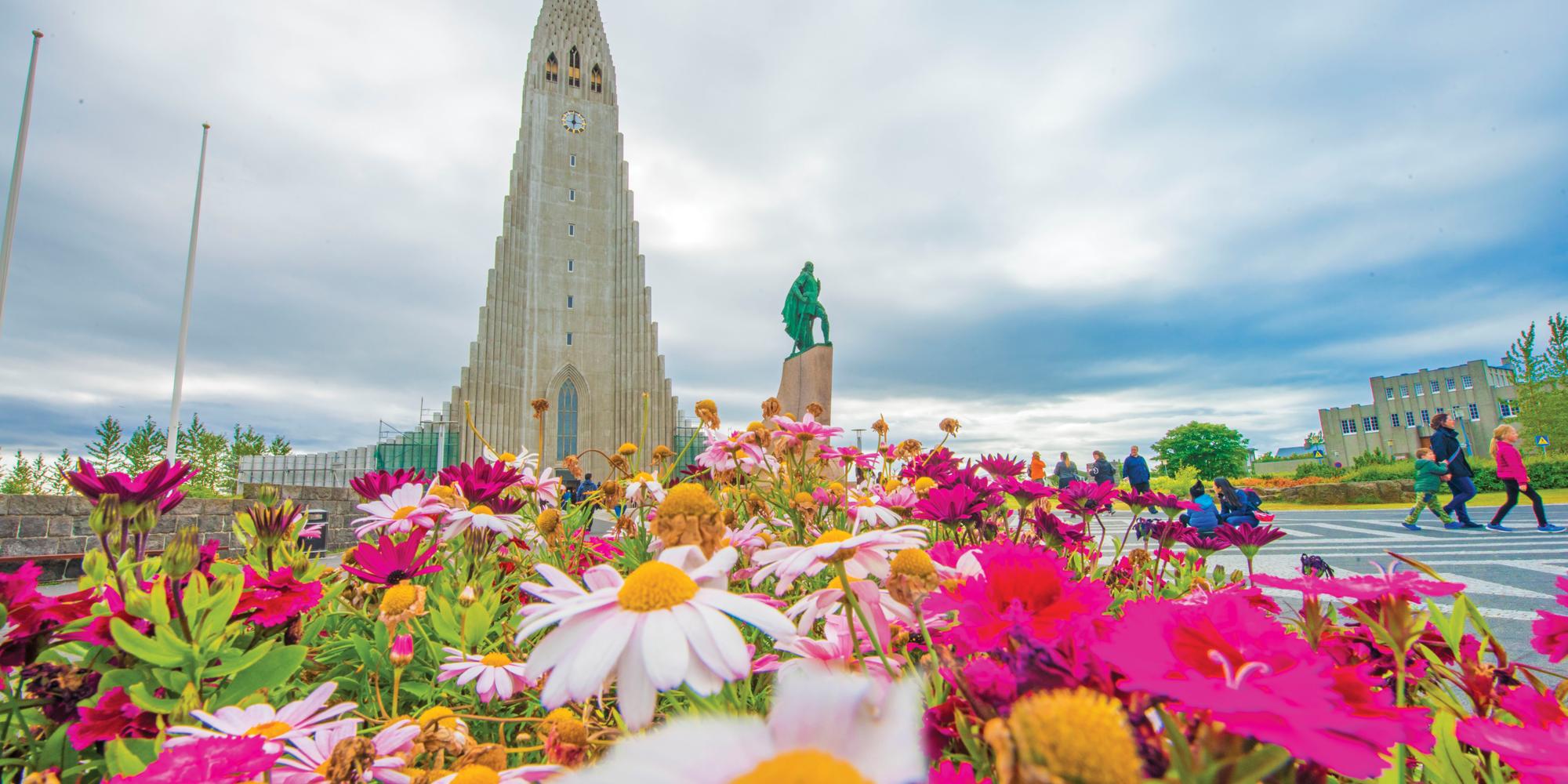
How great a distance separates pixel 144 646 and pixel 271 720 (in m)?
0.13

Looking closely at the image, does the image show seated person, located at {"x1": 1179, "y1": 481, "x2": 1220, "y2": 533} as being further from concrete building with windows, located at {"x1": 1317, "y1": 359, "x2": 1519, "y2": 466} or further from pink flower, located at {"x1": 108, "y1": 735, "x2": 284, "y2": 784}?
concrete building with windows, located at {"x1": 1317, "y1": 359, "x2": 1519, "y2": 466}

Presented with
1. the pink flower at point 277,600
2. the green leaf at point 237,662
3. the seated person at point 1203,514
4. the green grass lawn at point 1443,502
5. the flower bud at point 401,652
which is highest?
the pink flower at point 277,600

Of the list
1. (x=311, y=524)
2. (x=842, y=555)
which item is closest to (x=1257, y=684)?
(x=842, y=555)

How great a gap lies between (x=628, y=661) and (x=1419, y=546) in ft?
26.3

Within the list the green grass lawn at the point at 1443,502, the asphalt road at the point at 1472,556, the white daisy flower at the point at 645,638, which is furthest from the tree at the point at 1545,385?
the white daisy flower at the point at 645,638

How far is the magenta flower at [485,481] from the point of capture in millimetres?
1137

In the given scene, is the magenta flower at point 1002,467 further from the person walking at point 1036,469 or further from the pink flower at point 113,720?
the pink flower at point 113,720

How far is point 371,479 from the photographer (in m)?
1.29

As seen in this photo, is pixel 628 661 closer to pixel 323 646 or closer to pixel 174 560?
pixel 174 560

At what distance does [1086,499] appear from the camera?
1.34 m

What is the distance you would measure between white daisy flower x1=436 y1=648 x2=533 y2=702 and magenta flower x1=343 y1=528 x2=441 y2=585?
166 mm

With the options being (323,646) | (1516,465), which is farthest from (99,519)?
(1516,465)

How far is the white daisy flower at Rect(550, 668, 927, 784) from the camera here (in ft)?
0.73

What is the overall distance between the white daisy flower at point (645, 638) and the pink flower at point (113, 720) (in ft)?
1.58
